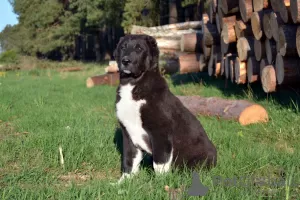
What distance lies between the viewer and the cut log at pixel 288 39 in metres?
5.40

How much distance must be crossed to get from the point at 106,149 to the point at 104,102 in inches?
157

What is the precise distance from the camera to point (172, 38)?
11.1 meters

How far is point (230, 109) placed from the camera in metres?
5.92

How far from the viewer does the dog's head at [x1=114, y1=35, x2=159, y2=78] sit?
11.5 feet

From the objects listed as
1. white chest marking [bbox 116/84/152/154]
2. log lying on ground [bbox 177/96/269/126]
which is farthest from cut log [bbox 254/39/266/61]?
white chest marking [bbox 116/84/152/154]

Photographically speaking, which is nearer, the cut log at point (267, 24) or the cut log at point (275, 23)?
the cut log at point (275, 23)

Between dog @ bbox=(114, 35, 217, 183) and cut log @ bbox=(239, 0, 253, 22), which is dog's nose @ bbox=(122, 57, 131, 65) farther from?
cut log @ bbox=(239, 0, 253, 22)

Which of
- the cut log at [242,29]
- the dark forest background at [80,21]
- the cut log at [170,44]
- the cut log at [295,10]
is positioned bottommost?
the cut log at [170,44]

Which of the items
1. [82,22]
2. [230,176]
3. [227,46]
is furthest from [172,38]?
[82,22]

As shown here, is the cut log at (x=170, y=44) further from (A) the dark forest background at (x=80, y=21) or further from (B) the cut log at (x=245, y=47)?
(A) the dark forest background at (x=80, y=21)

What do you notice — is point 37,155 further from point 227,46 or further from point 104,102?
point 227,46

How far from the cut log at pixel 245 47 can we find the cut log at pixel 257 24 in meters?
0.42

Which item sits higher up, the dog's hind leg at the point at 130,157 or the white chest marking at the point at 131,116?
the white chest marking at the point at 131,116

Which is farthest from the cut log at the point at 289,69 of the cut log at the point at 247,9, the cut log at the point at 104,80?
the cut log at the point at 104,80
